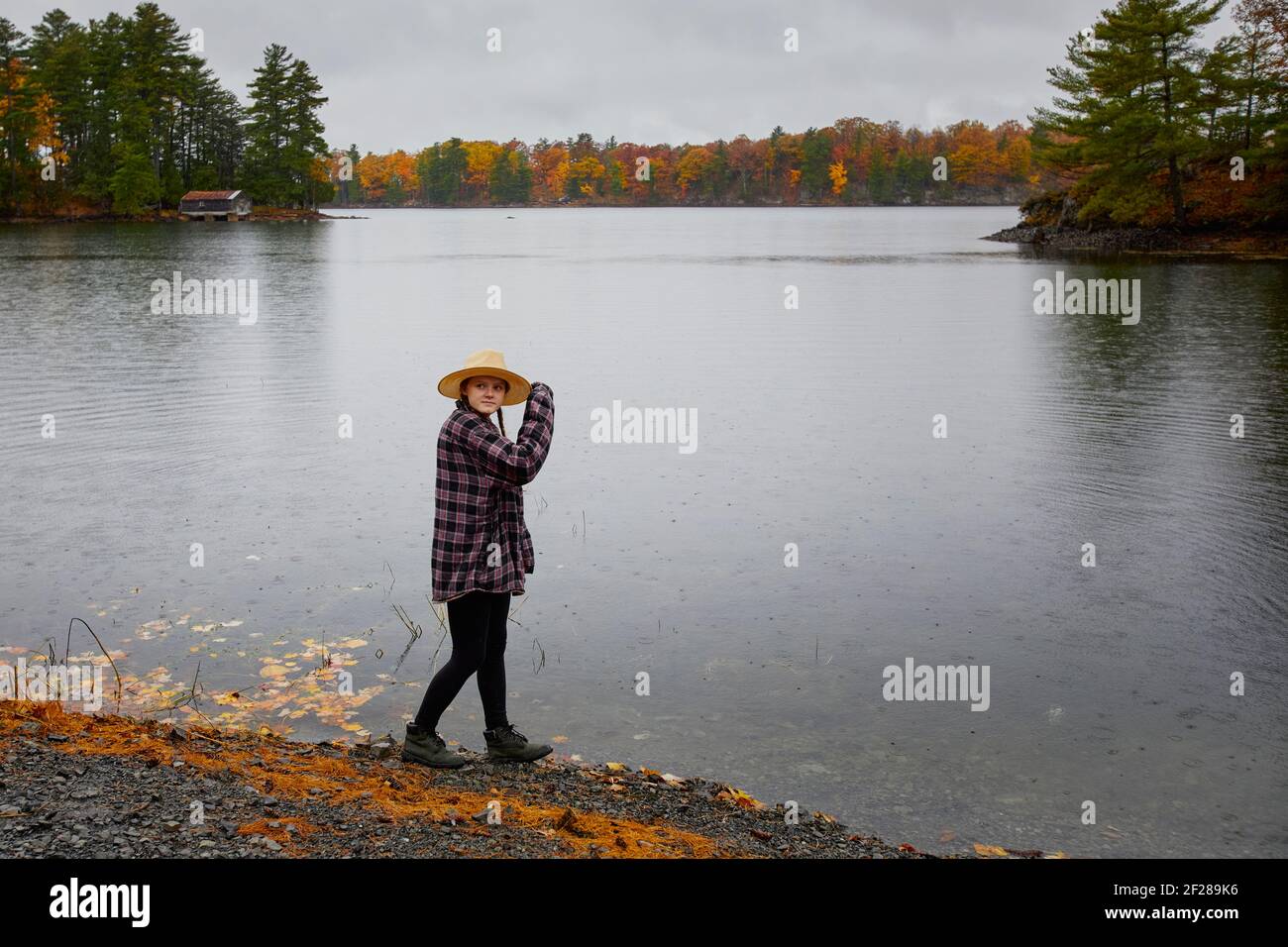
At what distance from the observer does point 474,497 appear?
6.33 meters

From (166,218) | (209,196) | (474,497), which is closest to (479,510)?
(474,497)

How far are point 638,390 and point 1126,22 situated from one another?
45.2 metres

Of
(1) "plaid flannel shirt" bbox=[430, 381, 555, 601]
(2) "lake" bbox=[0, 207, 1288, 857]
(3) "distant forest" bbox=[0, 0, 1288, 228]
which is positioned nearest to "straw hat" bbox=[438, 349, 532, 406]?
(1) "plaid flannel shirt" bbox=[430, 381, 555, 601]

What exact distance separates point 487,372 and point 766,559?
5.05 m

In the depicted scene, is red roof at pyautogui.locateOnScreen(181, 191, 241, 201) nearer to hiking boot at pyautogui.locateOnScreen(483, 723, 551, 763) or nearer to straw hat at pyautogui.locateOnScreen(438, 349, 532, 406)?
straw hat at pyautogui.locateOnScreen(438, 349, 532, 406)

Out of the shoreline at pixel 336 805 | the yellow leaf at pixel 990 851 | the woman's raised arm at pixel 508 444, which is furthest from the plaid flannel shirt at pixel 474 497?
the yellow leaf at pixel 990 851

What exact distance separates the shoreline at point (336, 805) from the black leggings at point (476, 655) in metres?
0.32

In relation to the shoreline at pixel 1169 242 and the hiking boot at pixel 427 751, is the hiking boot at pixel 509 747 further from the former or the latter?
the shoreline at pixel 1169 242

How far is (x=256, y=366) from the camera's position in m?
21.6

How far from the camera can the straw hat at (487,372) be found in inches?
244

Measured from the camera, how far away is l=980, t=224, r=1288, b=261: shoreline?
49.8 meters

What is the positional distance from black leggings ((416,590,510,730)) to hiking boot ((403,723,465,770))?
54mm

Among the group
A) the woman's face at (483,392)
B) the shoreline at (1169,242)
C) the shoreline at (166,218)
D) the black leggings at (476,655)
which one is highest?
the shoreline at (166,218)
